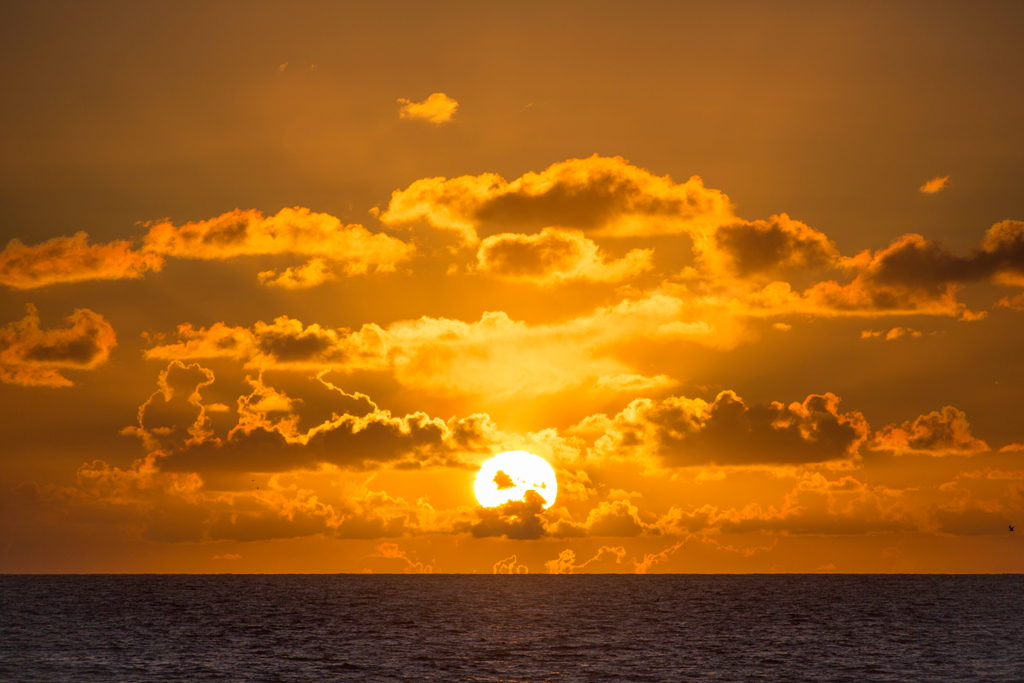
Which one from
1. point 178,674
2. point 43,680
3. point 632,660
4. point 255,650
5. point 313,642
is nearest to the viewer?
point 43,680

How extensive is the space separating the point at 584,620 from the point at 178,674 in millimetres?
89857

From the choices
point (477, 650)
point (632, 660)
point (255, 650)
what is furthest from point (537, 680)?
point (255, 650)

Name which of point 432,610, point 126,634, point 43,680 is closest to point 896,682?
point 43,680

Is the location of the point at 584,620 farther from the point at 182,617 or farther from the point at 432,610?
the point at 182,617

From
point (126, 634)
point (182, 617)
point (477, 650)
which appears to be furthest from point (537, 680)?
point (182, 617)

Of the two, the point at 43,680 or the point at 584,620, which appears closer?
the point at 43,680

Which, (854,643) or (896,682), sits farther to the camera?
(854,643)

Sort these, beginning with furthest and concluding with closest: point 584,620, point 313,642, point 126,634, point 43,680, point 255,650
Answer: point 584,620 → point 126,634 → point 313,642 → point 255,650 → point 43,680

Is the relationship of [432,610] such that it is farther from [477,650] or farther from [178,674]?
[178,674]

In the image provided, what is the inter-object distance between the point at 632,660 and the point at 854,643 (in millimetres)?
38073

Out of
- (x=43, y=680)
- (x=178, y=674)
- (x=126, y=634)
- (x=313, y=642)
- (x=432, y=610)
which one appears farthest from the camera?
(x=432, y=610)

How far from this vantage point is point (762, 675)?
9150cm

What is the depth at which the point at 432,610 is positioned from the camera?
634ft

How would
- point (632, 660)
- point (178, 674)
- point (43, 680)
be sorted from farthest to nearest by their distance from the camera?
point (632, 660), point (178, 674), point (43, 680)
